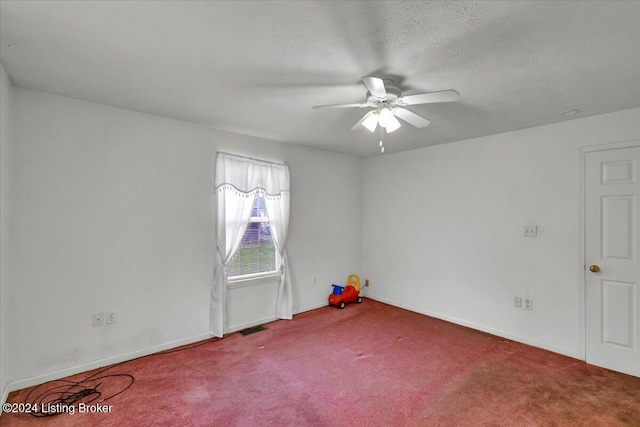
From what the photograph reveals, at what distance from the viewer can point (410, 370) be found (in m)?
2.69

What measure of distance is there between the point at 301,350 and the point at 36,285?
241cm

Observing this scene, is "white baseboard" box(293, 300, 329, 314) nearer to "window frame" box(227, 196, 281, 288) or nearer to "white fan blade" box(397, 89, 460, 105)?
"window frame" box(227, 196, 281, 288)

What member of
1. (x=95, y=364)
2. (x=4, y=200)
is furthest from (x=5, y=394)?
(x=4, y=200)

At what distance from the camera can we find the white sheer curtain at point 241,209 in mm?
3398

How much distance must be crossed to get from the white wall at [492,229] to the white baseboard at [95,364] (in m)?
3.01

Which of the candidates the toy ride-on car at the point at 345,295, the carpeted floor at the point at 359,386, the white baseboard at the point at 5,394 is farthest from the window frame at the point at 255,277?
the white baseboard at the point at 5,394

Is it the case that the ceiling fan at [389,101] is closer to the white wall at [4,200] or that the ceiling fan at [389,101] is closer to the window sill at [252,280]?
the white wall at [4,200]

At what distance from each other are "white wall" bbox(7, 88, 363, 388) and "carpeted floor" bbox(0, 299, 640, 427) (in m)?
0.30

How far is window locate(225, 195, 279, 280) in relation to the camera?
3.69 meters

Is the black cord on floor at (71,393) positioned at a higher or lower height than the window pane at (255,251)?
lower

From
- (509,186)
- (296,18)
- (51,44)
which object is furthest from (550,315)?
(51,44)

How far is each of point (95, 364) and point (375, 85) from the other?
3.33 metres

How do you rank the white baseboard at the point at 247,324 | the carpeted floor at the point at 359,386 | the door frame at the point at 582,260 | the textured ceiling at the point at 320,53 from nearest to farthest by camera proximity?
the textured ceiling at the point at 320,53, the carpeted floor at the point at 359,386, the door frame at the point at 582,260, the white baseboard at the point at 247,324

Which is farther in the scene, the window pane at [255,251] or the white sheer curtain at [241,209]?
the window pane at [255,251]
